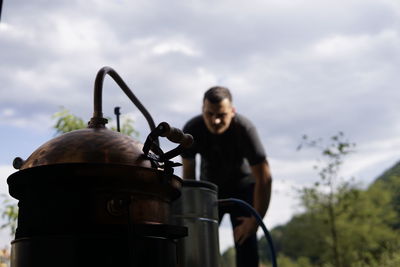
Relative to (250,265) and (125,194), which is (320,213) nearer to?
(250,265)

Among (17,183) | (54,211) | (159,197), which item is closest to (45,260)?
(54,211)

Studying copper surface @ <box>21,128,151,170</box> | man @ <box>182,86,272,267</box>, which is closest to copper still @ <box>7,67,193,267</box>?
copper surface @ <box>21,128,151,170</box>

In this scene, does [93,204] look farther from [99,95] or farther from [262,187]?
[262,187]

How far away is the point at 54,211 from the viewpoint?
199 centimetres

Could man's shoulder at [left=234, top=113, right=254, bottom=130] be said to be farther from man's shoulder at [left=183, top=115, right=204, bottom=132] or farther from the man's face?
man's shoulder at [left=183, top=115, right=204, bottom=132]

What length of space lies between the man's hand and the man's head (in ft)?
2.62

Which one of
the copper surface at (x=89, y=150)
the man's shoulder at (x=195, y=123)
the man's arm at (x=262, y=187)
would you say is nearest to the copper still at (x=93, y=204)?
the copper surface at (x=89, y=150)

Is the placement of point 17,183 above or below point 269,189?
below

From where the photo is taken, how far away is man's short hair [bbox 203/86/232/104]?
4246mm

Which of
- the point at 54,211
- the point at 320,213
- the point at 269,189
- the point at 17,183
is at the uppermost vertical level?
the point at 320,213

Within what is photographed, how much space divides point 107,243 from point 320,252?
92.1 feet

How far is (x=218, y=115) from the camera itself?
14.2 feet

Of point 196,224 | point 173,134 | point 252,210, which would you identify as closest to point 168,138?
point 173,134

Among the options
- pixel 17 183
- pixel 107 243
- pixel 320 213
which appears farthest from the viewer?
pixel 320 213
